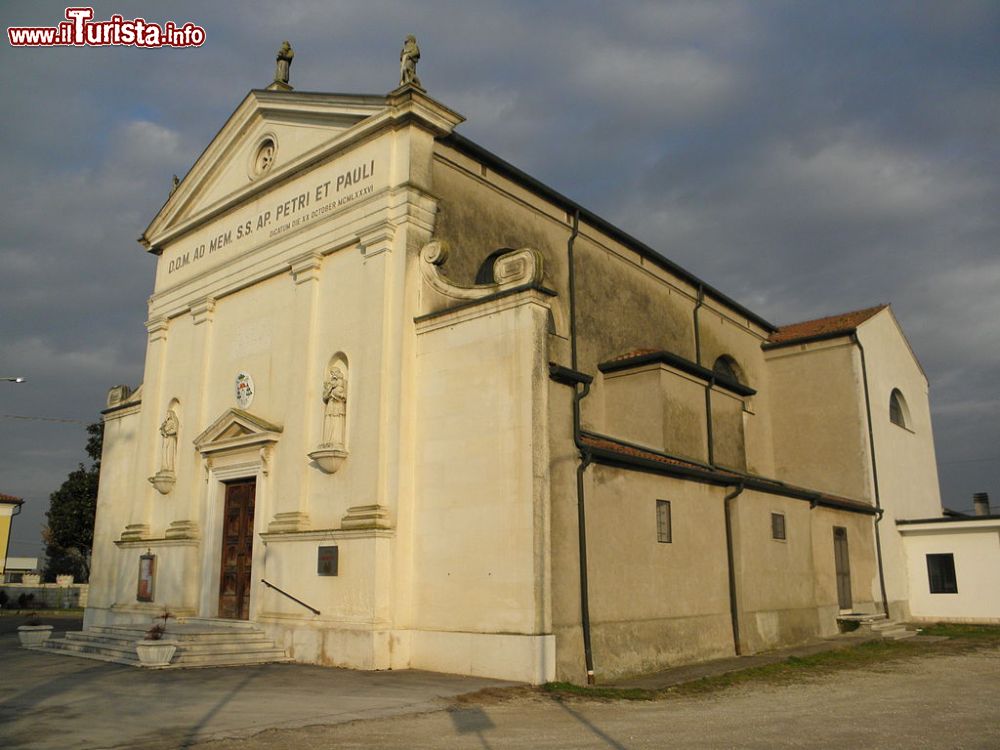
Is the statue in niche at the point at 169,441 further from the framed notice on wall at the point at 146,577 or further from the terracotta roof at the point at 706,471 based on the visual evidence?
the terracotta roof at the point at 706,471

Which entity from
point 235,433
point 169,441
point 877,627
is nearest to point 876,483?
point 877,627

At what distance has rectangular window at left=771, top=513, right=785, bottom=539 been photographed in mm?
18688

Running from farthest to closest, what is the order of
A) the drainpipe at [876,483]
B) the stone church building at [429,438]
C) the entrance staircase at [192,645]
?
1. the drainpipe at [876,483]
2. the entrance staircase at [192,645]
3. the stone church building at [429,438]

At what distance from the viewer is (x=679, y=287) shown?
79.6 ft

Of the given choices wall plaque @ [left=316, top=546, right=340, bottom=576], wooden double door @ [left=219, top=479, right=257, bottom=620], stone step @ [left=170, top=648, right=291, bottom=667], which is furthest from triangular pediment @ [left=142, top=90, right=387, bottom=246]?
stone step @ [left=170, top=648, right=291, bottom=667]

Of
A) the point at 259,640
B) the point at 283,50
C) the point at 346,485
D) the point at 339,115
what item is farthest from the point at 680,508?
the point at 283,50

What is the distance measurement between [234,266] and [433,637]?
1005 cm

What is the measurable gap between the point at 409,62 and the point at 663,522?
9621 mm

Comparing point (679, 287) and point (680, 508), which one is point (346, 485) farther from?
point (679, 287)

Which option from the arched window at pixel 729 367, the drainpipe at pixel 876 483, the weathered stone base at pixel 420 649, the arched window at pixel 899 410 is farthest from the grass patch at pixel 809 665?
the arched window at pixel 899 410

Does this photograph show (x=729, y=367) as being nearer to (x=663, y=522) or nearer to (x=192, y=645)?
(x=663, y=522)

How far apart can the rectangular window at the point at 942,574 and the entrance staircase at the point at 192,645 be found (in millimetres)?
19943

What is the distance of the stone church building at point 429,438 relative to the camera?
13.1m

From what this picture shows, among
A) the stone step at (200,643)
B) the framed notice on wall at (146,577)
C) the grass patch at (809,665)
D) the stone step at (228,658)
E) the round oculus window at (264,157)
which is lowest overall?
the grass patch at (809,665)
